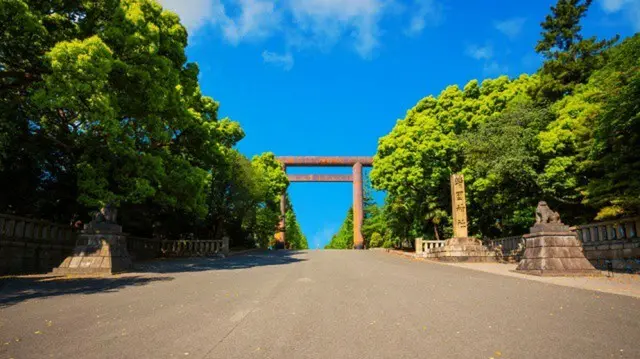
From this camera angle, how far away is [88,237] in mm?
11617

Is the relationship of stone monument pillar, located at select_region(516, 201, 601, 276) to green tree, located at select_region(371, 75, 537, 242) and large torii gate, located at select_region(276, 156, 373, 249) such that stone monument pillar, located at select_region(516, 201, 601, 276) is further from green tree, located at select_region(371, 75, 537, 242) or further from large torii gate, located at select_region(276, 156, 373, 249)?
large torii gate, located at select_region(276, 156, 373, 249)

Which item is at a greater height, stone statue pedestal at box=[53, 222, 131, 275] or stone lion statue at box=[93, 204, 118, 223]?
stone lion statue at box=[93, 204, 118, 223]

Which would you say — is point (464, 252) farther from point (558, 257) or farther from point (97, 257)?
point (97, 257)

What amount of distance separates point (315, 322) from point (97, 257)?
917 cm

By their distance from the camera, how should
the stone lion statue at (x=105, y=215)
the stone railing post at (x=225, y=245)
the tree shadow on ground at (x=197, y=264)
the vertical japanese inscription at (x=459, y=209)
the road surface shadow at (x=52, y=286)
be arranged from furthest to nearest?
1. the stone railing post at (x=225, y=245)
2. the vertical japanese inscription at (x=459, y=209)
3. the tree shadow on ground at (x=197, y=264)
4. the stone lion statue at (x=105, y=215)
5. the road surface shadow at (x=52, y=286)

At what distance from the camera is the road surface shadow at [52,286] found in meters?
6.73

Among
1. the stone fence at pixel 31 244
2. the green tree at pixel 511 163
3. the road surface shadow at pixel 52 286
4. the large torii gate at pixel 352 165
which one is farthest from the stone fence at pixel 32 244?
the large torii gate at pixel 352 165

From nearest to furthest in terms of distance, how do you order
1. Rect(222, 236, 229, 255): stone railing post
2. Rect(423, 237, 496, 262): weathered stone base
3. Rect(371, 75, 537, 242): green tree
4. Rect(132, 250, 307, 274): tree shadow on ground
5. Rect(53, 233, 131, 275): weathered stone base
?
Rect(53, 233, 131, 275): weathered stone base, Rect(132, 250, 307, 274): tree shadow on ground, Rect(423, 237, 496, 262): weathered stone base, Rect(222, 236, 229, 255): stone railing post, Rect(371, 75, 537, 242): green tree

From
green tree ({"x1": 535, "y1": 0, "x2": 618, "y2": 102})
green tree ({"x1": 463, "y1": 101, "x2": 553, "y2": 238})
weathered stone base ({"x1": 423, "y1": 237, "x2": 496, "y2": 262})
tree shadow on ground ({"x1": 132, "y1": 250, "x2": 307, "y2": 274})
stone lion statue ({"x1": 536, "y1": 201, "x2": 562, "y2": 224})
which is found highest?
green tree ({"x1": 535, "y1": 0, "x2": 618, "y2": 102})

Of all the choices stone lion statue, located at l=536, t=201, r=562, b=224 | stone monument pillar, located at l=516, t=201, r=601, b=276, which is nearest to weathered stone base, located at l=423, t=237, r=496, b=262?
stone monument pillar, located at l=516, t=201, r=601, b=276

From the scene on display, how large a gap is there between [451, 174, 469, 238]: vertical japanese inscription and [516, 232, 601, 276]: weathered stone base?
8.86 meters

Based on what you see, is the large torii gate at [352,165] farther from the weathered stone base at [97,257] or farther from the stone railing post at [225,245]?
the weathered stone base at [97,257]

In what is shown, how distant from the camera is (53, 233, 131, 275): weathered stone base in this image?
428 inches

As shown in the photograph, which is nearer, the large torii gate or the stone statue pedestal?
the stone statue pedestal
